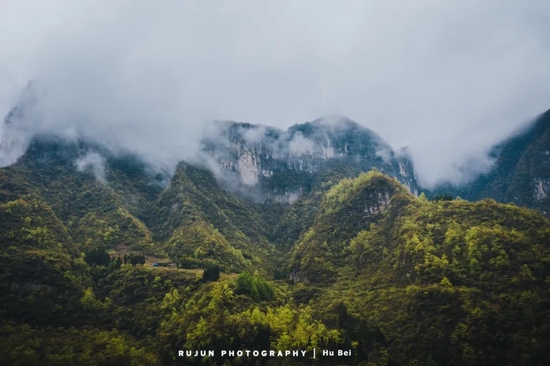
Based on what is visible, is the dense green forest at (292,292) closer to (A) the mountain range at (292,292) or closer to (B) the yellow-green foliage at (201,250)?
(A) the mountain range at (292,292)

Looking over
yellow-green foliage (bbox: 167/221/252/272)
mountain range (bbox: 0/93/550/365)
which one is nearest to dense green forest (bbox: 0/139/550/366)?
mountain range (bbox: 0/93/550/365)

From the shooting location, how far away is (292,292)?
143 m

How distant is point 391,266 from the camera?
132 m

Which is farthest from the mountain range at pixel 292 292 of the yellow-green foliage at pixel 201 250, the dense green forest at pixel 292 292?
the yellow-green foliage at pixel 201 250

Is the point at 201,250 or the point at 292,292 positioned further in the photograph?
the point at 201,250

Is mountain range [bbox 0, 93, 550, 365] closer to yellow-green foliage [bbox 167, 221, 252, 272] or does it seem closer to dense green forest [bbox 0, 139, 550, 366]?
dense green forest [bbox 0, 139, 550, 366]

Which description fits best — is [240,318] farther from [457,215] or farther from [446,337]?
[457,215]

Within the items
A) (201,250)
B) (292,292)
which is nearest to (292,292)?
(292,292)

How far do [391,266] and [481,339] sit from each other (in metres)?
49.2

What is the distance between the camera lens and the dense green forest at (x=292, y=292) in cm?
8700

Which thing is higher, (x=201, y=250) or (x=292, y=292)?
(x=201, y=250)

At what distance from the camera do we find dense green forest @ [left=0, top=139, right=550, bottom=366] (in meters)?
87.0

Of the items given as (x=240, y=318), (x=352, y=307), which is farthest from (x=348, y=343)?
(x=240, y=318)

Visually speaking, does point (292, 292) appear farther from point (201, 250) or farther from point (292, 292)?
point (201, 250)
